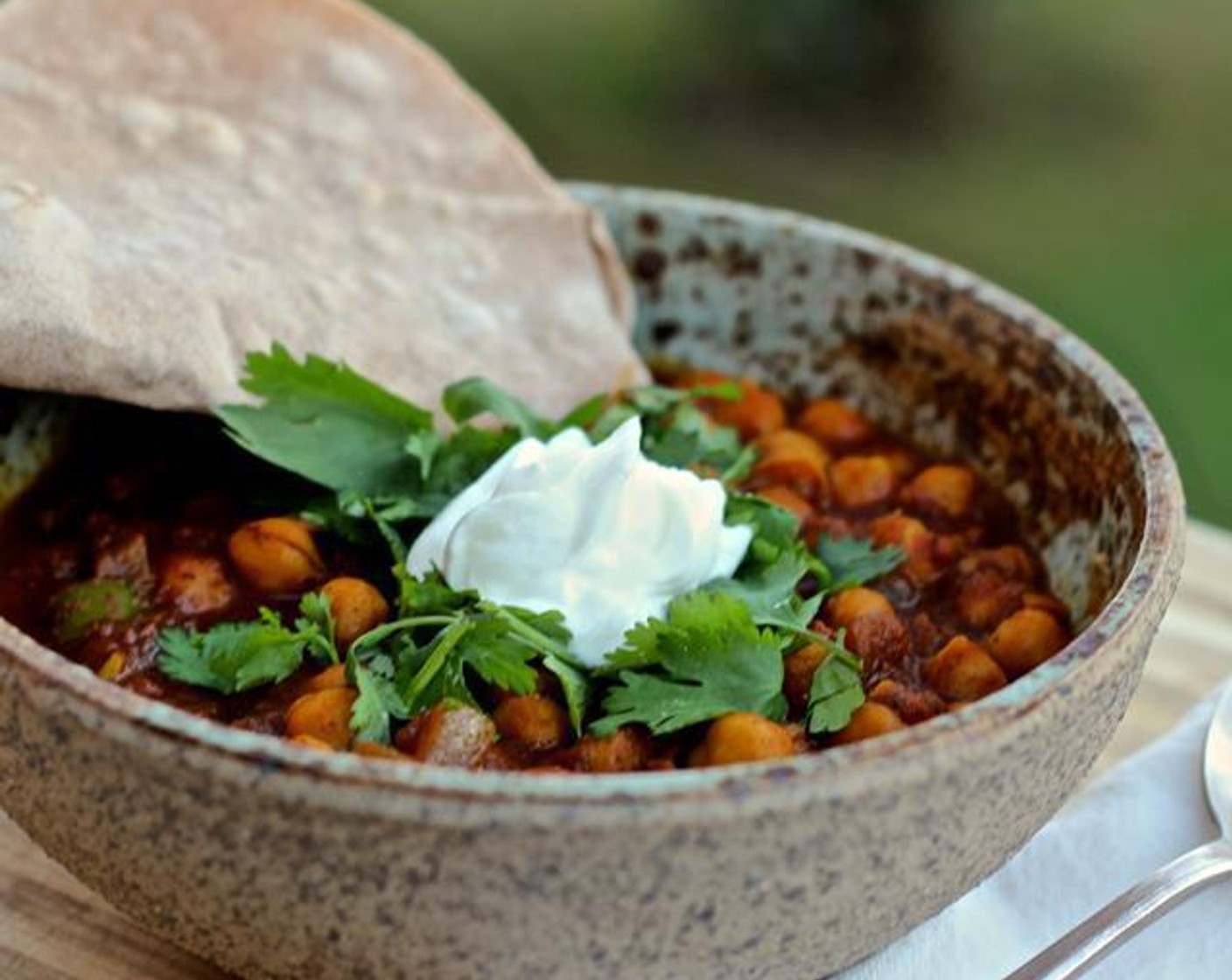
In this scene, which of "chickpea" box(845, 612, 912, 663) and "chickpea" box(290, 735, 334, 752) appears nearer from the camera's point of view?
"chickpea" box(290, 735, 334, 752)

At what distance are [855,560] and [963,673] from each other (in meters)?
0.21

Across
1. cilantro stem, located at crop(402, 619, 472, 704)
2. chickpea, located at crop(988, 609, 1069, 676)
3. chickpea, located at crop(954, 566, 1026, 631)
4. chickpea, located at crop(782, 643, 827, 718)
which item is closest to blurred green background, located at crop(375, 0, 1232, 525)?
chickpea, located at crop(954, 566, 1026, 631)

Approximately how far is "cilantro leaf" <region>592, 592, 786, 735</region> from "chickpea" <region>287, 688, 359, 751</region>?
0.76ft

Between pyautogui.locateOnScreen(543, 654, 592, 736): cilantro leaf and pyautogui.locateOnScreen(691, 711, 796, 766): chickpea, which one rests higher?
pyautogui.locateOnScreen(691, 711, 796, 766): chickpea

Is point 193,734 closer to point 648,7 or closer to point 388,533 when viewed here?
point 388,533

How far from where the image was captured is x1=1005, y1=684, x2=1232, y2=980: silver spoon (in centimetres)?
175

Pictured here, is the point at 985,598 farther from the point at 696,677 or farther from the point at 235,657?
the point at 235,657

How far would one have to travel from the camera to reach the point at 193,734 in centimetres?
144

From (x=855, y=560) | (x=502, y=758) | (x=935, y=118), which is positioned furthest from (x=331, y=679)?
(x=935, y=118)

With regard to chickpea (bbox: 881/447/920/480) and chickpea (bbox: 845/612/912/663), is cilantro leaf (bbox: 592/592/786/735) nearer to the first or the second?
chickpea (bbox: 845/612/912/663)

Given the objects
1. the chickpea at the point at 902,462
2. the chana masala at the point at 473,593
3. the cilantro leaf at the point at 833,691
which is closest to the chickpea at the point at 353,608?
the chana masala at the point at 473,593

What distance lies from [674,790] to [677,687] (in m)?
0.39

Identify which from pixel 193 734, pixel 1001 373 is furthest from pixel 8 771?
pixel 1001 373

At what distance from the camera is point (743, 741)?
173 centimetres
